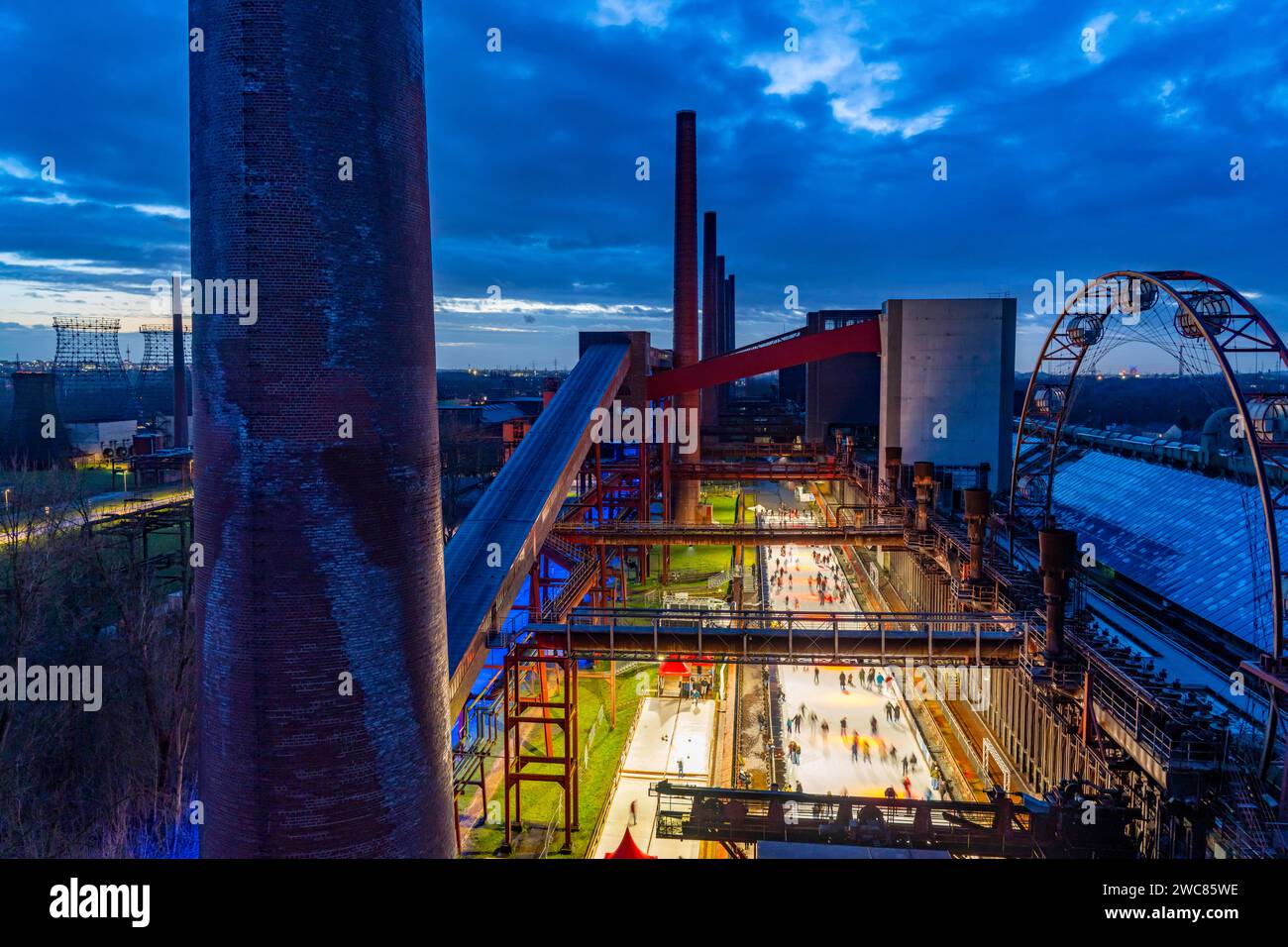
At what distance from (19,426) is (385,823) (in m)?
58.1

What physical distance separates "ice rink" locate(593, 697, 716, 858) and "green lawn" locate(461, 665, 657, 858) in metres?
0.39

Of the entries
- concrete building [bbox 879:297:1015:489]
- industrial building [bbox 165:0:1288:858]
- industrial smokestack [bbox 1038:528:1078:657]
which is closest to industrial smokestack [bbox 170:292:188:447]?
industrial building [bbox 165:0:1288:858]

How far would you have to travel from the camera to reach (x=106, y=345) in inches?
3031

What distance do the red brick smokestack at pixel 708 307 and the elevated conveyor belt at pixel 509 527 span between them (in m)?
32.5

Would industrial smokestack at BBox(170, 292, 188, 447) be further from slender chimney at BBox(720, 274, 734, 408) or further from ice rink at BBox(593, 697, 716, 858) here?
slender chimney at BBox(720, 274, 734, 408)

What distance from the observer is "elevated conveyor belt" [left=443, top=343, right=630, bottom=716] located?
47.6ft

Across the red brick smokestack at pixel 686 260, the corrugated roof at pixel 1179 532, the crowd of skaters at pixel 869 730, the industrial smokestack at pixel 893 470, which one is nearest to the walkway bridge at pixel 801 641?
the crowd of skaters at pixel 869 730

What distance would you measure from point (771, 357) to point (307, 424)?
92.9 feet

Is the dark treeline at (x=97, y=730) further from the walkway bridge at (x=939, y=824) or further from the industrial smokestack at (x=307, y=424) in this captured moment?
the walkway bridge at (x=939, y=824)

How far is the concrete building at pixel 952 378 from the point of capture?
3123 centimetres

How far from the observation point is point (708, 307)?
60.9 meters

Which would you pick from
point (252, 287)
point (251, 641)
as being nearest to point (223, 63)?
point (252, 287)

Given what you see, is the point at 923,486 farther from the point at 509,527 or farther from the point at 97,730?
the point at 97,730
